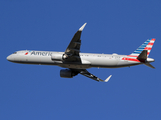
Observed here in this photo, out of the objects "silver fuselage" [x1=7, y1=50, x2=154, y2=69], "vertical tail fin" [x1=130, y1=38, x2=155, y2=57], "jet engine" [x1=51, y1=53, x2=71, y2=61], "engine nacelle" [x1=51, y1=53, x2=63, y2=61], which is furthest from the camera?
"vertical tail fin" [x1=130, y1=38, x2=155, y2=57]

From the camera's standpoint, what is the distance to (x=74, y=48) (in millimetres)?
45188

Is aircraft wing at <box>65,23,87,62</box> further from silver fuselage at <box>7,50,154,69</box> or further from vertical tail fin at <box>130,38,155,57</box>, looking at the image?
vertical tail fin at <box>130,38,155,57</box>

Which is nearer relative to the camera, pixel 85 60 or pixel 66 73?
pixel 85 60

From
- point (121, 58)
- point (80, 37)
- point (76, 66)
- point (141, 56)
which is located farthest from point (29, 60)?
point (141, 56)

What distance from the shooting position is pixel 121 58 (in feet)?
161

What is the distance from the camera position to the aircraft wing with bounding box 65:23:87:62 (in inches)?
1648

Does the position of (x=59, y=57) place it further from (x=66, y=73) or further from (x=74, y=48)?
(x=66, y=73)

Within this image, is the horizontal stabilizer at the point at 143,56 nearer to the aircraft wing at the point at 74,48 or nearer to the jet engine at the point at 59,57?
the aircraft wing at the point at 74,48

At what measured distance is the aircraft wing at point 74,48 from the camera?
41.9 m

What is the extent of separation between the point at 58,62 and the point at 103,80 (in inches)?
534

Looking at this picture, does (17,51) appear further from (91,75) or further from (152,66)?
(152,66)

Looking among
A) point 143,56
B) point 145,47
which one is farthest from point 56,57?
point 145,47

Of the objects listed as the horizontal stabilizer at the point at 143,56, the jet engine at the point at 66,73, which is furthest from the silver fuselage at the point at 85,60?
the jet engine at the point at 66,73

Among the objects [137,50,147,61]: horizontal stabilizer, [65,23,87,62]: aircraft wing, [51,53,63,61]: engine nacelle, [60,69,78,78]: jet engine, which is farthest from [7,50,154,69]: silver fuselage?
[60,69,78,78]: jet engine
